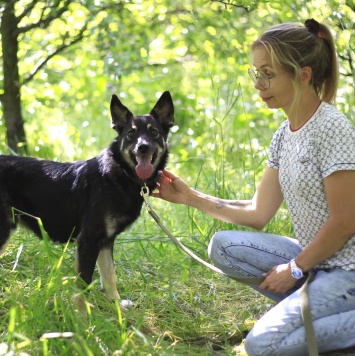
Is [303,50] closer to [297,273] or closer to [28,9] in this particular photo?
[297,273]

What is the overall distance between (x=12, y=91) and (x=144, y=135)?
3.10 meters

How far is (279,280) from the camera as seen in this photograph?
2723mm

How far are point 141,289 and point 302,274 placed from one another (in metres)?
1.18

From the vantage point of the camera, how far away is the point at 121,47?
5.46 meters

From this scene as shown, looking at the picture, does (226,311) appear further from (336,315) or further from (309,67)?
(309,67)

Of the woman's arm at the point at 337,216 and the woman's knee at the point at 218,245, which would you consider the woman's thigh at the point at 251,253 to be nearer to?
the woman's knee at the point at 218,245

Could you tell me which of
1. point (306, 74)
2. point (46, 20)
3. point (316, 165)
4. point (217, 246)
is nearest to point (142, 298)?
point (217, 246)

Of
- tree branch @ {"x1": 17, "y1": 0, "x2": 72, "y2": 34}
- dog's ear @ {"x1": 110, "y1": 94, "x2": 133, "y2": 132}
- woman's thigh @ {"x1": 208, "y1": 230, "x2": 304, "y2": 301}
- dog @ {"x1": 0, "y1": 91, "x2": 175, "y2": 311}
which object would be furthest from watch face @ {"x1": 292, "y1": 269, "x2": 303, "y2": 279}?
tree branch @ {"x1": 17, "y1": 0, "x2": 72, "y2": 34}

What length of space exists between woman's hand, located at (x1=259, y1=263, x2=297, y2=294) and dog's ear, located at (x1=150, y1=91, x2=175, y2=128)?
1.35 meters

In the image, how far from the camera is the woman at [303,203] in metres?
2.53

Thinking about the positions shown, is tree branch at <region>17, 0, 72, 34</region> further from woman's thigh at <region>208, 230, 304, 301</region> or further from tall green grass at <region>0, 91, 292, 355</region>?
woman's thigh at <region>208, 230, 304, 301</region>

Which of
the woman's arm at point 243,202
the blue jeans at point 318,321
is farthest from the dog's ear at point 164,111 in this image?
the blue jeans at point 318,321

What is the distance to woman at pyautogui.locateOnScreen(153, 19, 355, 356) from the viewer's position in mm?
2529

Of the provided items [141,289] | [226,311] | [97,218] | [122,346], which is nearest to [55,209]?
[97,218]
